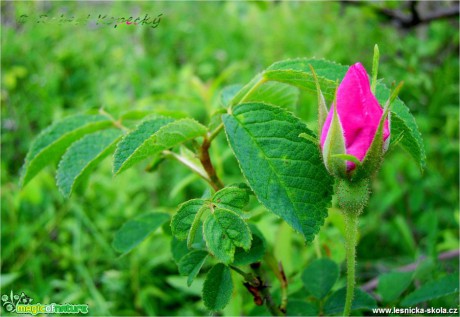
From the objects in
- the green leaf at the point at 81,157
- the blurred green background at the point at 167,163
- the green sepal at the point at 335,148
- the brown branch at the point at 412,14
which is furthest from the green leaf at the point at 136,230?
the brown branch at the point at 412,14

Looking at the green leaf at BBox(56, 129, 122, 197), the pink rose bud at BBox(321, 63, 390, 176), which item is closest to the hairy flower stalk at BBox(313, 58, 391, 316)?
the pink rose bud at BBox(321, 63, 390, 176)

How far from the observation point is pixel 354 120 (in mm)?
497

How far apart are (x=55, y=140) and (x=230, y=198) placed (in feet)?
1.12

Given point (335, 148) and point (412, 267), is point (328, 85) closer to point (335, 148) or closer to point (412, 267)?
point (335, 148)

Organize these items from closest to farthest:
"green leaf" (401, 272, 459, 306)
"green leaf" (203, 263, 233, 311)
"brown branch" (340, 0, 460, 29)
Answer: "green leaf" (203, 263, 233, 311), "green leaf" (401, 272, 459, 306), "brown branch" (340, 0, 460, 29)

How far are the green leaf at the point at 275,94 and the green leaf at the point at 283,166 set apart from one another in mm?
90

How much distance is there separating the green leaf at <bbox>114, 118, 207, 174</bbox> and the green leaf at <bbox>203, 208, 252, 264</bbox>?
Answer: 3.9 inches

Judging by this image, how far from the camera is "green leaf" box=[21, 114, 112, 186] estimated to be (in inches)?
29.4

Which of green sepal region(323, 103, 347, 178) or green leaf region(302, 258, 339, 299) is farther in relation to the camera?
green leaf region(302, 258, 339, 299)

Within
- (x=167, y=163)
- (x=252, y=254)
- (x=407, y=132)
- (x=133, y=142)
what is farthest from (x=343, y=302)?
(x=167, y=163)

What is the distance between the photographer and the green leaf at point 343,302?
69 cm

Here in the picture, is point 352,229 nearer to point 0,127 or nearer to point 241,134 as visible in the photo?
point 241,134

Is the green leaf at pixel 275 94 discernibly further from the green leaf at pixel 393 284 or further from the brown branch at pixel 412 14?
the brown branch at pixel 412 14

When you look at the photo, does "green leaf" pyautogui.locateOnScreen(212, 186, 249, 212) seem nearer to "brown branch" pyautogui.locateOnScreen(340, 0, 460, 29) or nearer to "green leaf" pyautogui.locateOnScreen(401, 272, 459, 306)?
"green leaf" pyautogui.locateOnScreen(401, 272, 459, 306)
